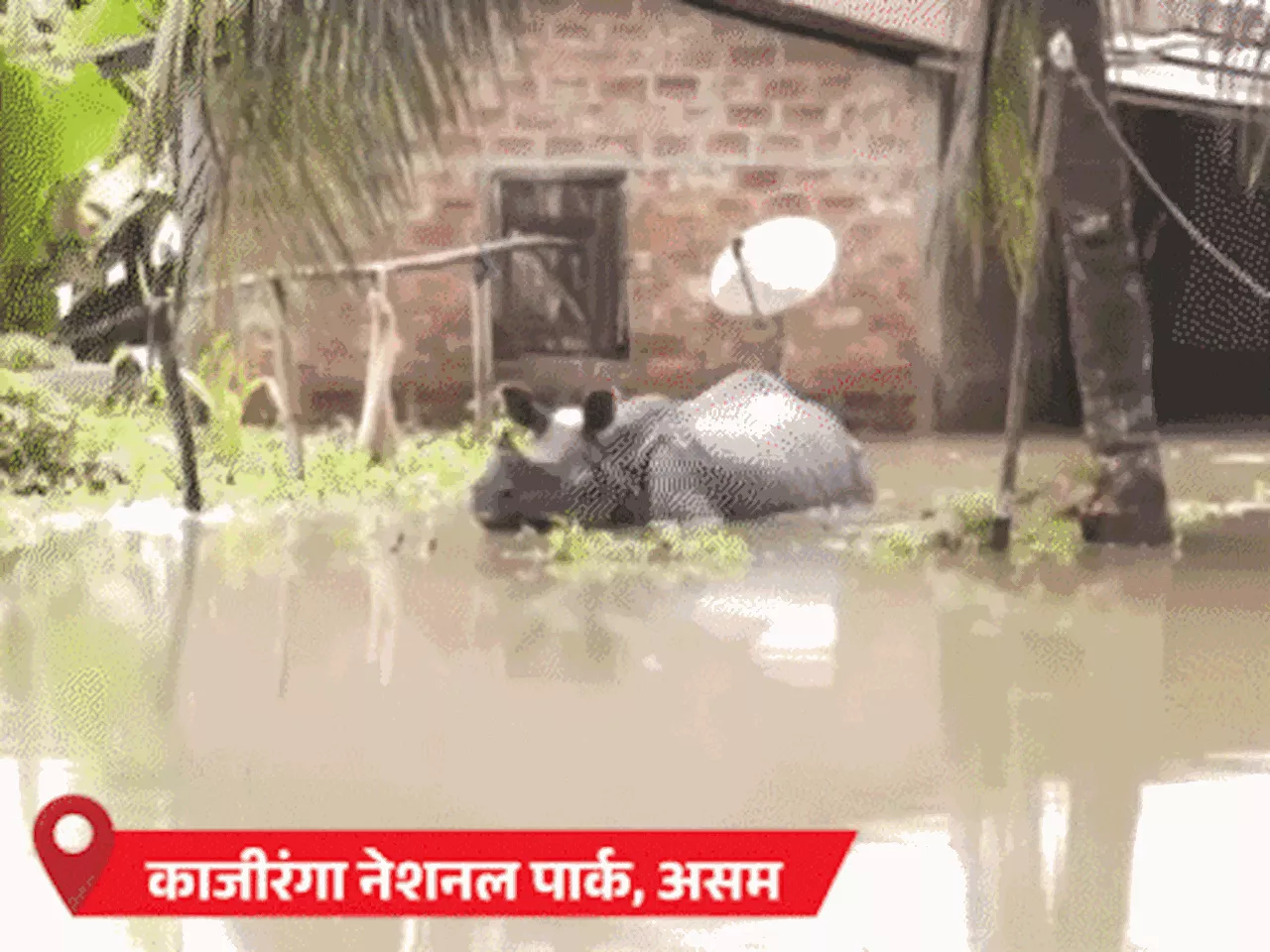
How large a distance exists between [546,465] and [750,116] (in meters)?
5.64

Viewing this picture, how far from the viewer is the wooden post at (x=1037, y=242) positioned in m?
7.49

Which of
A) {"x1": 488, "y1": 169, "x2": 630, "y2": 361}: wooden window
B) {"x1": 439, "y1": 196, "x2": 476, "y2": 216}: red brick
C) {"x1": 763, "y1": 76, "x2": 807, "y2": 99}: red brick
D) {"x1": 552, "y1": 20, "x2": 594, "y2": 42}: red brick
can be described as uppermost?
{"x1": 552, "y1": 20, "x2": 594, "y2": 42}: red brick

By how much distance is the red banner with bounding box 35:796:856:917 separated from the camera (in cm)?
326

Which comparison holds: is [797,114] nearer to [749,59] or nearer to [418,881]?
[749,59]

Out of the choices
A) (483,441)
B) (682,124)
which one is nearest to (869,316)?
(682,124)

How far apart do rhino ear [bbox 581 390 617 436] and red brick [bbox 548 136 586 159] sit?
5.10 m

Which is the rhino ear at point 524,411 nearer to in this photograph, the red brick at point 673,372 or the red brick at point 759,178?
the red brick at point 673,372

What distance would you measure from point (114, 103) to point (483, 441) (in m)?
3.48

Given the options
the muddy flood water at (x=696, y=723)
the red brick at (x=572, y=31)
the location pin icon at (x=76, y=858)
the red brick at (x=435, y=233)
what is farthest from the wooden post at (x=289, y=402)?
the red brick at (x=572, y=31)

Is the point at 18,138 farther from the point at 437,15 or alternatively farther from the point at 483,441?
the point at 437,15

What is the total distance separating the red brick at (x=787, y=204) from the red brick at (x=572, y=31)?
1.82 m

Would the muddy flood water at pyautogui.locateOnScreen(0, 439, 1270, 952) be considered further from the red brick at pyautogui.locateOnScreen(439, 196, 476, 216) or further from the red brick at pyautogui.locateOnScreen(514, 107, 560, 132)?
the red brick at pyautogui.locateOnScreen(514, 107, 560, 132)

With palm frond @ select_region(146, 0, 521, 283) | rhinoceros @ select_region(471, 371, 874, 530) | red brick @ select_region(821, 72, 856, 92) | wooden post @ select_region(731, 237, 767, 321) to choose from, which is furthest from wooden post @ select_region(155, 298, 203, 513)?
red brick @ select_region(821, 72, 856, 92)

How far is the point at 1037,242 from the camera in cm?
778
